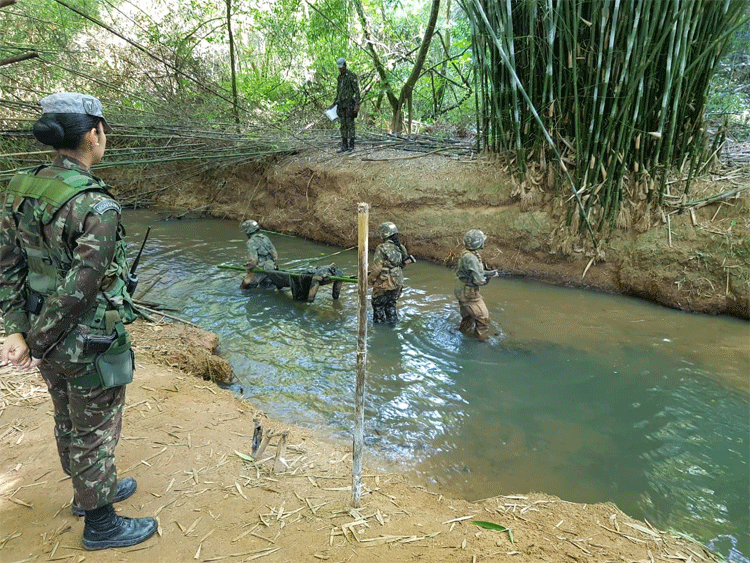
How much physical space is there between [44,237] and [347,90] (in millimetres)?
8270

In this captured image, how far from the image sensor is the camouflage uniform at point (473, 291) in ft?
19.0

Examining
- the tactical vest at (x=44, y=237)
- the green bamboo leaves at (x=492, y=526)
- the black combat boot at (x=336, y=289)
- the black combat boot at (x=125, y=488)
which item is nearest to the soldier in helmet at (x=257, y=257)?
the black combat boot at (x=336, y=289)

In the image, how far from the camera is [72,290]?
6.59 ft

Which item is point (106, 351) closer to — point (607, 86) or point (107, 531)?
point (107, 531)

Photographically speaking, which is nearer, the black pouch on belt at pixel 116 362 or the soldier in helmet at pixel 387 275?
the black pouch on belt at pixel 116 362

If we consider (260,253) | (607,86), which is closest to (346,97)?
(260,253)

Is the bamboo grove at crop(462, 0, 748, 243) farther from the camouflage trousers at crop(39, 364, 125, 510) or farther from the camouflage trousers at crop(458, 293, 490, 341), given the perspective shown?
the camouflage trousers at crop(39, 364, 125, 510)

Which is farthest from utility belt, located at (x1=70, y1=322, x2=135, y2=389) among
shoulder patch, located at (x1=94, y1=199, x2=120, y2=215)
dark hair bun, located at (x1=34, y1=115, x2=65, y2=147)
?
dark hair bun, located at (x1=34, y1=115, x2=65, y2=147)

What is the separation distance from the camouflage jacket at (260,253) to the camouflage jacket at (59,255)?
5008 mm

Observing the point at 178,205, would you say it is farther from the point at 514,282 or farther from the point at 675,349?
the point at 675,349

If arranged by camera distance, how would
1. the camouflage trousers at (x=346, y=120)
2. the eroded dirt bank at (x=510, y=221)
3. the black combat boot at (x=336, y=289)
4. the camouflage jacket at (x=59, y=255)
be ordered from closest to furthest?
the camouflage jacket at (x=59, y=255), the eroded dirt bank at (x=510, y=221), the black combat boot at (x=336, y=289), the camouflage trousers at (x=346, y=120)

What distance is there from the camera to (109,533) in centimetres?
237

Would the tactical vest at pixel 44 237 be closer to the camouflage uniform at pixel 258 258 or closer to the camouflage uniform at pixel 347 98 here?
the camouflage uniform at pixel 258 258

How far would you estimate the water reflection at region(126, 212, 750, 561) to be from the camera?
3.71m
